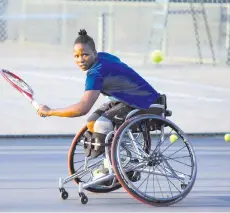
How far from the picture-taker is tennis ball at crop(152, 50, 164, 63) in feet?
45.4

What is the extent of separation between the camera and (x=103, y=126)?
9453 mm

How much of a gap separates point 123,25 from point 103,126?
4458 mm

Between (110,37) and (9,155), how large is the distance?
2.16 m

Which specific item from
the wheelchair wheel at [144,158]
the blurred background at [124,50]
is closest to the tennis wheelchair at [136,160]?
the wheelchair wheel at [144,158]

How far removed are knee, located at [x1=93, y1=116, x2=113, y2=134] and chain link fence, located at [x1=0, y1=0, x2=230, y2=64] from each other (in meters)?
4.27

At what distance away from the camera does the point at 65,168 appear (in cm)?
1142

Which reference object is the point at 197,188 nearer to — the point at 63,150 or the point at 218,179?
the point at 218,179

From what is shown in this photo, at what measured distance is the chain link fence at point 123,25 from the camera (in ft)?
44.7

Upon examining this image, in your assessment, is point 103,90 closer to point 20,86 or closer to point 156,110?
point 156,110

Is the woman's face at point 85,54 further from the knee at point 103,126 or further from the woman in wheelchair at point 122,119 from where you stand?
the knee at point 103,126

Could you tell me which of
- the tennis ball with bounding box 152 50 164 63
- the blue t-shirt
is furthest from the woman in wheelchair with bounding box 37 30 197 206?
the tennis ball with bounding box 152 50 164 63

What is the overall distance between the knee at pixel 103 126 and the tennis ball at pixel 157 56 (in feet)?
14.5

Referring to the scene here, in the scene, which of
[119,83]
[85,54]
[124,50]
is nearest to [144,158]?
[119,83]

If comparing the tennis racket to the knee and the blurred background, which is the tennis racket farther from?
the blurred background
